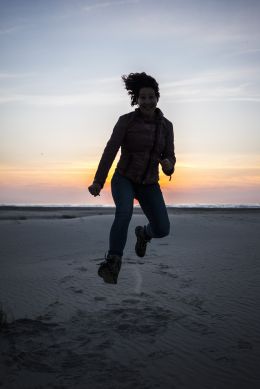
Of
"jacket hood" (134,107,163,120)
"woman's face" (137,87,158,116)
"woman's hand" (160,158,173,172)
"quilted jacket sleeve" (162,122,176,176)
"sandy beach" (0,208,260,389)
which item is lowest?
"sandy beach" (0,208,260,389)

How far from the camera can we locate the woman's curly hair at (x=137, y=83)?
4.58 meters

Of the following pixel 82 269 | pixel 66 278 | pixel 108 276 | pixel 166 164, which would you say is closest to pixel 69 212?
pixel 82 269

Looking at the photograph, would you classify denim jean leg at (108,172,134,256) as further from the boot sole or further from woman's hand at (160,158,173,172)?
woman's hand at (160,158,173,172)

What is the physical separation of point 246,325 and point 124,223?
1.60 m

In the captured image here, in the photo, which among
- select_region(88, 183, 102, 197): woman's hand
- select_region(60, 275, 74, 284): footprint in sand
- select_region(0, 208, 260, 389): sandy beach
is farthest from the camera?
select_region(60, 275, 74, 284): footprint in sand

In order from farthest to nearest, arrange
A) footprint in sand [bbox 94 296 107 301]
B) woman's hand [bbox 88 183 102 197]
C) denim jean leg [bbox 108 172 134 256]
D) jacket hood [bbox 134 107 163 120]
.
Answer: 1. footprint in sand [bbox 94 296 107 301]
2. jacket hood [bbox 134 107 163 120]
3. denim jean leg [bbox 108 172 134 256]
4. woman's hand [bbox 88 183 102 197]

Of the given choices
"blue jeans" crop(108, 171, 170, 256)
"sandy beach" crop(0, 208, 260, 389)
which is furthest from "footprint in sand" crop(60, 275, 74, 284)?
"blue jeans" crop(108, 171, 170, 256)

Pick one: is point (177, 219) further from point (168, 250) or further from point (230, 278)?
point (230, 278)

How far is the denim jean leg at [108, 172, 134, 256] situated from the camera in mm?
4242

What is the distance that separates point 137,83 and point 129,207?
4.66 feet

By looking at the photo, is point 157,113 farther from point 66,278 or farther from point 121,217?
point 66,278

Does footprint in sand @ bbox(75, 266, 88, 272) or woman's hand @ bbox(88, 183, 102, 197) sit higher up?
woman's hand @ bbox(88, 183, 102, 197)

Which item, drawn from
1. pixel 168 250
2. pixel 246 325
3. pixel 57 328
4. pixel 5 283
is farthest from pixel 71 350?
pixel 168 250

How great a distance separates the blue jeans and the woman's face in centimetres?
76
